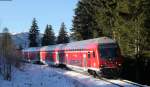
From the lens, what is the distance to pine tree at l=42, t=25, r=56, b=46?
9331 centimetres

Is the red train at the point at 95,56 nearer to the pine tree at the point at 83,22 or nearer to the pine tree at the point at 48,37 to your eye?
the pine tree at the point at 83,22

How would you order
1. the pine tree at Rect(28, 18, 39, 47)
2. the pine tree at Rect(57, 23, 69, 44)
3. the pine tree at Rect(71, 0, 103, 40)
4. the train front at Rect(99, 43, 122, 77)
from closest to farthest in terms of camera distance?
the train front at Rect(99, 43, 122, 77) → the pine tree at Rect(71, 0, 103, 40) → the pine tree at Rect(28, 18, 39, 47) → the pine tree at Rect(57, 23, 69, 44)

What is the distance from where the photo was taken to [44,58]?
174 feet

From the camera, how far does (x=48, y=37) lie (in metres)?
94.5

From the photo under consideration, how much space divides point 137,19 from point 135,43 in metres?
2.07

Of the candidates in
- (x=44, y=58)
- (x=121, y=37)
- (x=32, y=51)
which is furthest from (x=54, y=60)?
(x=32, y=51)

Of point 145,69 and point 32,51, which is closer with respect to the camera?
point 145,69

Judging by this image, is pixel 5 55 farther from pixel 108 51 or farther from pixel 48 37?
pixel 48 37

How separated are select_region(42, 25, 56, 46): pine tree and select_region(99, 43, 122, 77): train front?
214 ft

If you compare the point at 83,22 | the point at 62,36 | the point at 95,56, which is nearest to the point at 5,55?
Answer: the point at 95,56

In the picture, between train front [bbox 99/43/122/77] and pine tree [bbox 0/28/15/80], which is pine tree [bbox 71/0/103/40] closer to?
pine tree [bbox 0/28/15/80]

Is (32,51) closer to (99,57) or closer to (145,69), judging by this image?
(145,69)

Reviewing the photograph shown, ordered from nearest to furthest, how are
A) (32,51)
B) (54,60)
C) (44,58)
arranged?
(54,60) < (44,58) < (32,51)

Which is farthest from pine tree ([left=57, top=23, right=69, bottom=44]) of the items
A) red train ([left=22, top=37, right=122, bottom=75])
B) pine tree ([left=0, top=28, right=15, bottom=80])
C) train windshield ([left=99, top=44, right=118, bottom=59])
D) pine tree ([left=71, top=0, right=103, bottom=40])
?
train windshield ([left=99, top=44, right=118, bottom=59])
